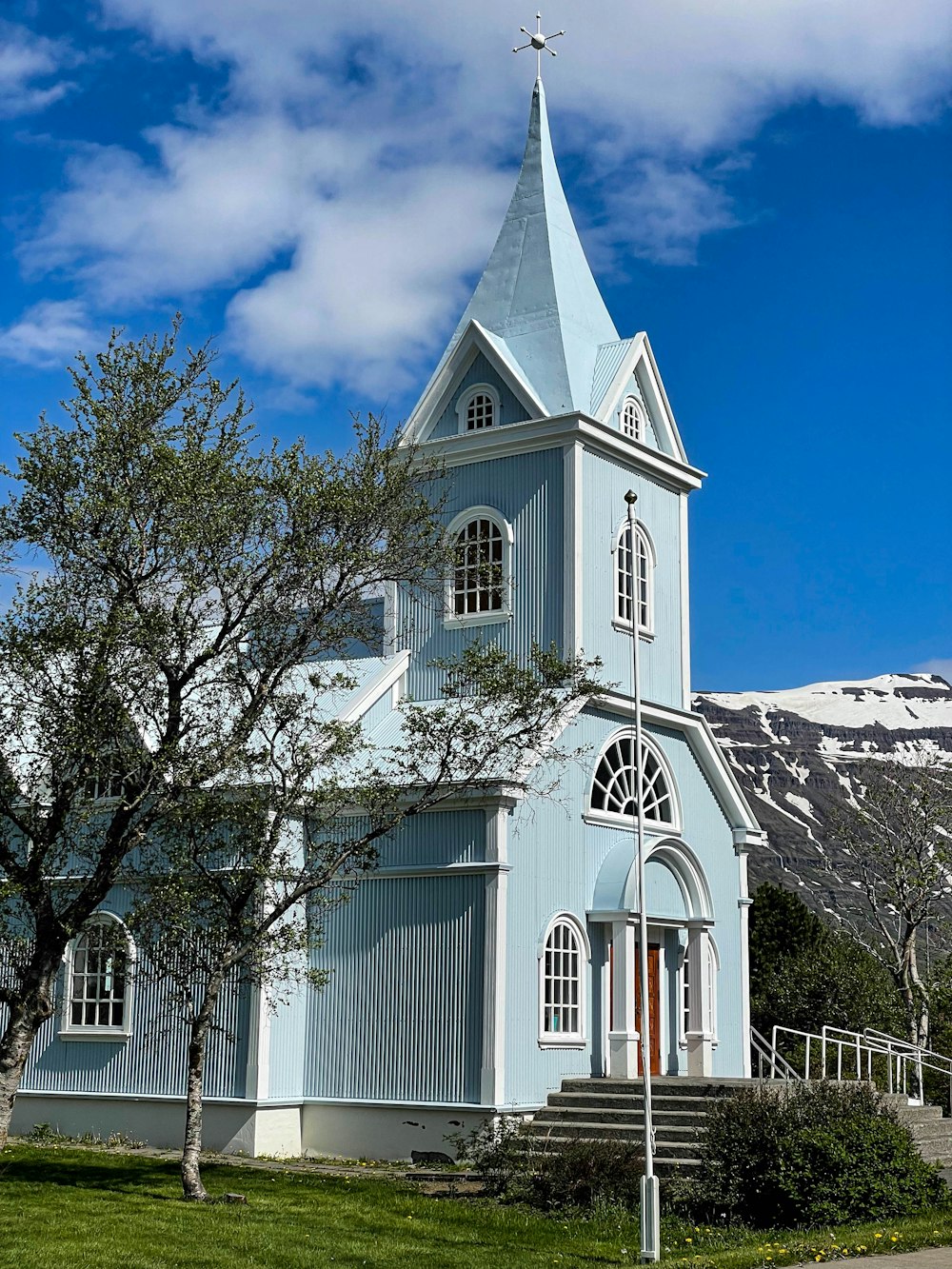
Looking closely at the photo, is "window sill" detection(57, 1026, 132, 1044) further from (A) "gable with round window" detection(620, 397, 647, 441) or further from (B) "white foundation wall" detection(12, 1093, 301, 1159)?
(A) "gable with round window" detection(620, 397, 647, 441)

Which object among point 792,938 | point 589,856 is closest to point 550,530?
point 589,856

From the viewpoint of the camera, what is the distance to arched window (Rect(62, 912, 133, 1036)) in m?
24.4

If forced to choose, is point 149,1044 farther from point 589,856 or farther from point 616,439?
point 616,439

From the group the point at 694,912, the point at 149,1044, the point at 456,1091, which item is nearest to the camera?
the point at 456,1091

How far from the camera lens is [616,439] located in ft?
87.4

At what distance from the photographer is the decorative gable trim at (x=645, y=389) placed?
26766mm

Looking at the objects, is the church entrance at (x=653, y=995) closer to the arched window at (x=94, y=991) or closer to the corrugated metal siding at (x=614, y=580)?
the corrugated metal siding at (x=614, y=580)

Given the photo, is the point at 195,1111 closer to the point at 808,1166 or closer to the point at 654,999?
the point at 808,1166

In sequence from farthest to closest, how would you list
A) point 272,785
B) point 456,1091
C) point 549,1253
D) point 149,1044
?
point 149,1044 < point 456,1091 < point 272,785 < point 549,1253

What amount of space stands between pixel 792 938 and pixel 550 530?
59.7 feet

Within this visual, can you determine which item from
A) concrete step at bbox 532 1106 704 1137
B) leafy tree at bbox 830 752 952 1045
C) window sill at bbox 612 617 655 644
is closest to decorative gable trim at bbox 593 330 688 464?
window sill at bbox 612 617 655 644

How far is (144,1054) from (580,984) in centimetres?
696

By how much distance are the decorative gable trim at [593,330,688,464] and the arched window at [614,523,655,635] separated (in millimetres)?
2078

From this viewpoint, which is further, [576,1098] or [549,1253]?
[576,1098]
